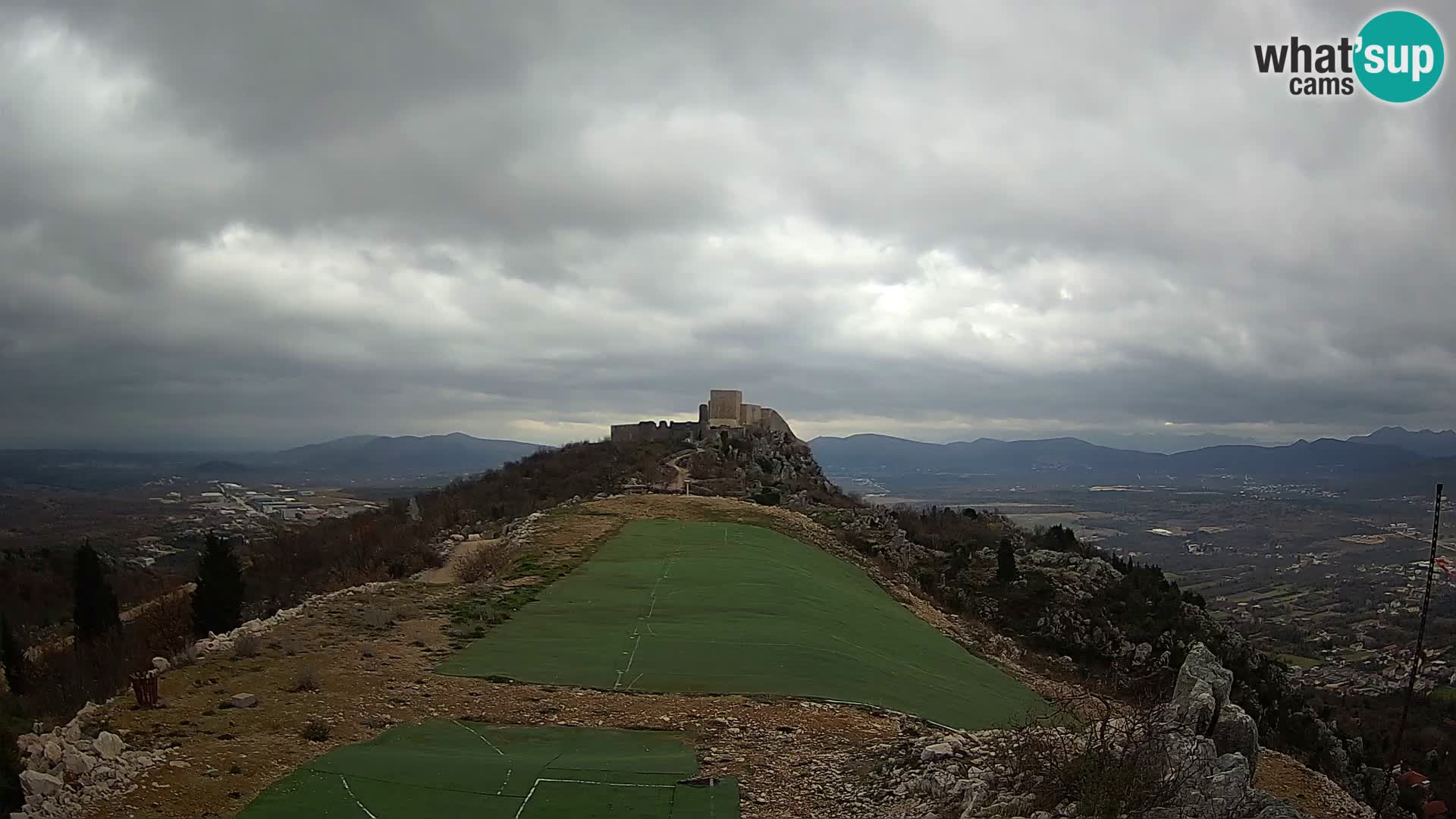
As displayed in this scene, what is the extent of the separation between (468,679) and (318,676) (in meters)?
2.03

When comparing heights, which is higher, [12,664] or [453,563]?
[453,563]

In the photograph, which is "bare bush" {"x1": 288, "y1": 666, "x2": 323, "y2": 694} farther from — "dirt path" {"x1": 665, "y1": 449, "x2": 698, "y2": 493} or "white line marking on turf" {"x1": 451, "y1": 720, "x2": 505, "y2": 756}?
"dirt path" {"x1": 665, "y1": 449, "x2": 698, "y2": 493}

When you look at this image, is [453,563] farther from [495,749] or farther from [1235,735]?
[1235,735]

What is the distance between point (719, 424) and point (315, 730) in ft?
186

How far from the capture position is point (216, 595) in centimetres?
1953

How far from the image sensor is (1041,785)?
276 inches

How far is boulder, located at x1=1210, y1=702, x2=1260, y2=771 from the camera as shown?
8594 millimetres

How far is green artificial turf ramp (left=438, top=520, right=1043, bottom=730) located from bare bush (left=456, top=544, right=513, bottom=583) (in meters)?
2.24

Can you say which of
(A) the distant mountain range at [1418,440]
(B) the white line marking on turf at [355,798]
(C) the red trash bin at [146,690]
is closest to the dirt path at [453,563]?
(C) the red trash bin at [146,690]

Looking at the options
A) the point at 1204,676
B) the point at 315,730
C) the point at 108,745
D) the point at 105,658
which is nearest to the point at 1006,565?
the point at 1204,676

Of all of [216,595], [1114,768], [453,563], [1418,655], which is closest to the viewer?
[1418,655]

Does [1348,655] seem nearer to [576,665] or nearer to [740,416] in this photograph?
[740,416]

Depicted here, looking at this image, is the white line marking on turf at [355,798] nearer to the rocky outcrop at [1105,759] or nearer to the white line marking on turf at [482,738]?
the white line marking on turf at [482,738]

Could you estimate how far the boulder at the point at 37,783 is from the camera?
7062 millimetres
